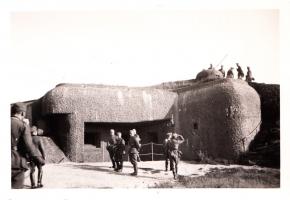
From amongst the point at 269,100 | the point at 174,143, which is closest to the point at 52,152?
the point at 174,143

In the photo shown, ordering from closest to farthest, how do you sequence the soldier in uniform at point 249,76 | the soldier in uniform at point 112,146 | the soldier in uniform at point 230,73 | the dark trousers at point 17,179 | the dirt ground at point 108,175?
the dark trousers at point 17,179, the dirt ground at point 108,175, the soldier in uniform at point 249,76, the soldier in uniform at point 230,73, the soldier in uniform at point 112,146

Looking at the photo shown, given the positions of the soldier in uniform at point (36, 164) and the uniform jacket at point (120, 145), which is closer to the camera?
the soldier in uniform at point (36, 164)

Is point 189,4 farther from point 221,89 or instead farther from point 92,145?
point 92,145

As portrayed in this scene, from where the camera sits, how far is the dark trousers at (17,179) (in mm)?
7609

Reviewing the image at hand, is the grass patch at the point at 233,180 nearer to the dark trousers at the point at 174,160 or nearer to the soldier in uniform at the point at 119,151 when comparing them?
the dark trousers at the point at 174,160

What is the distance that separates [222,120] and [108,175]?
8.06 feet

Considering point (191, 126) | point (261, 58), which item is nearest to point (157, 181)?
point (191, 126)

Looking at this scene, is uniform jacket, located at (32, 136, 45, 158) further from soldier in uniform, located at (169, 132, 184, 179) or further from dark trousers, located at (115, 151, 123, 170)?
soldier in uniform, located at (169, 132, 184, 179)

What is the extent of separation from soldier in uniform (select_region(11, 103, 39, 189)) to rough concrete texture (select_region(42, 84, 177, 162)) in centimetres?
194

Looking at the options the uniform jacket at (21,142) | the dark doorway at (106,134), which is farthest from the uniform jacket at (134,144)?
the uniform jacket at (21,142)

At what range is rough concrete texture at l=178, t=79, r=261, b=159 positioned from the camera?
30.0ft

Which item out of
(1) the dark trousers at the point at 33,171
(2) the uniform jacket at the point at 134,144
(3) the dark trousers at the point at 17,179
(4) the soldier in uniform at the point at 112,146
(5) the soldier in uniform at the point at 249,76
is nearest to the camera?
(3) the dark trousers at the point at 17,179

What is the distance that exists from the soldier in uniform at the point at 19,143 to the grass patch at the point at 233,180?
2.25m

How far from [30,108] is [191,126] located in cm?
310
